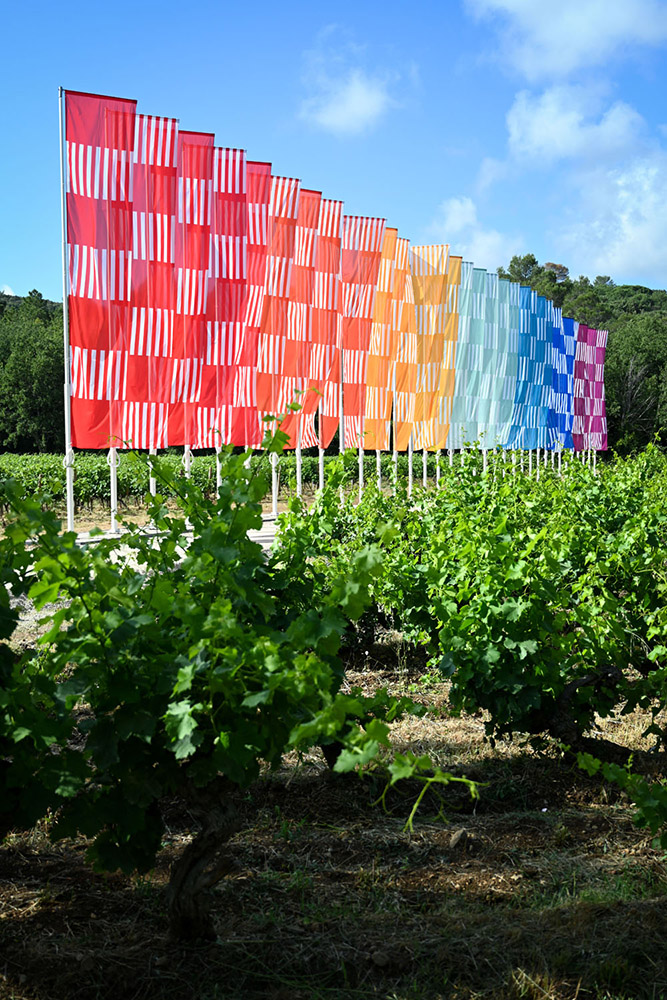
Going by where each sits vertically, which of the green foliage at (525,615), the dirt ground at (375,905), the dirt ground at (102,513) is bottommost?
the dirt ground at (375,905)

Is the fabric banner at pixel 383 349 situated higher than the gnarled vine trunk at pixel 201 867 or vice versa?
the fabric banner at pixel 383 349

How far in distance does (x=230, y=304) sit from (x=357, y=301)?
3.60m

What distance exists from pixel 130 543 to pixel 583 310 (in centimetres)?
6484

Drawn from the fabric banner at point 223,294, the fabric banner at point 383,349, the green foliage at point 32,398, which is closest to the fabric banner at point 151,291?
the fabric banner at point 223,294

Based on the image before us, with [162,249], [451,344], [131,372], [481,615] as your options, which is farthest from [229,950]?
[451,344]

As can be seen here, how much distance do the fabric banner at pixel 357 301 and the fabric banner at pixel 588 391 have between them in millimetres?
14218

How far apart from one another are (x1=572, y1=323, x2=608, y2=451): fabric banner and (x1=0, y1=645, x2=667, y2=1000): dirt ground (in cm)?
2532

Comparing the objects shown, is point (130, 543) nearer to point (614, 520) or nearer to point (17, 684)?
point (17, 684)

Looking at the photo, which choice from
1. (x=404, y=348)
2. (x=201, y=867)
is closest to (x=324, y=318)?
(x=404, y=348)

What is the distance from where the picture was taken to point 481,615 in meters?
4.15

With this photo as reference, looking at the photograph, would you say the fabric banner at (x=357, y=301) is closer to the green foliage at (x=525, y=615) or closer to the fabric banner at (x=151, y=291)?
the fabric banner at (x=151, y=291)

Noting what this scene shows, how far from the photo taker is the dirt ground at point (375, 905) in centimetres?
272

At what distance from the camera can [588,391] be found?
96.2 feet

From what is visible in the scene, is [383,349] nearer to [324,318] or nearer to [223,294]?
[324,318]
